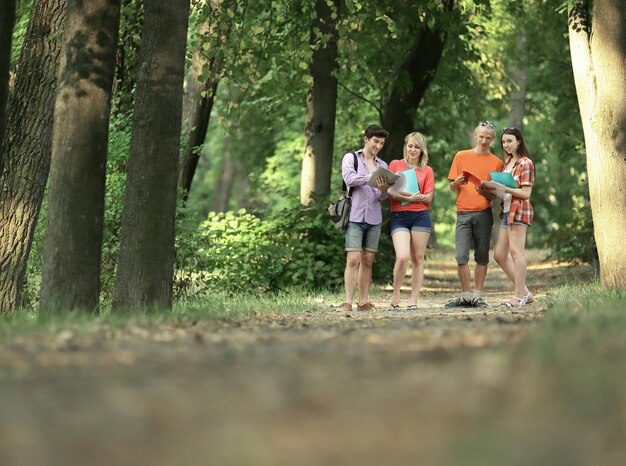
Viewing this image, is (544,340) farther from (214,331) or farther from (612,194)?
(612,194)

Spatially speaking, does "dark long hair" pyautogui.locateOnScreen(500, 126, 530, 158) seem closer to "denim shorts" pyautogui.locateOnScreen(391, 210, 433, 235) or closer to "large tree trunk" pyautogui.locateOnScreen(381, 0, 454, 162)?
"denim shorts" pyautogui.locateOnScreen(391, 210, 433, 235)

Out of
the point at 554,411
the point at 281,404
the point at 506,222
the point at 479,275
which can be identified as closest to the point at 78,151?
the point at 506,222

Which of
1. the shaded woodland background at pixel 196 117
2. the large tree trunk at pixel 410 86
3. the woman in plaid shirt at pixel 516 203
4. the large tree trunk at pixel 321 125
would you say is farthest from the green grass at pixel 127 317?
the large tree trunk at pixel 410 86

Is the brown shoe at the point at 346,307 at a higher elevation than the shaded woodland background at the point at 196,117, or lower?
lower

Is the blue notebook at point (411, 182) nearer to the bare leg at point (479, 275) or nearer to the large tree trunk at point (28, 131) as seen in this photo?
the bare leg at point (479, 275)

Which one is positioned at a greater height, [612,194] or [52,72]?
[52,72]

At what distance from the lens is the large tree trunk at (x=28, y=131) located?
1409cm

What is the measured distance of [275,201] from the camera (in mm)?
52281

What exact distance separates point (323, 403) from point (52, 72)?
10.2 m

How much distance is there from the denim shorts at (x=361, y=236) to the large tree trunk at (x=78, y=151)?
13.3ft

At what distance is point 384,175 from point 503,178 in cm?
147

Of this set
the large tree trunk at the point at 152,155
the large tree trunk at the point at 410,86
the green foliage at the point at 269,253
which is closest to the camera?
the large tree trunk at the point at 152,155

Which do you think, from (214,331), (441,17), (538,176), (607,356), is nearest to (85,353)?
(214,331)

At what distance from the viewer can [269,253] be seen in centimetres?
1912
